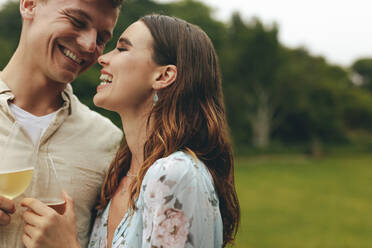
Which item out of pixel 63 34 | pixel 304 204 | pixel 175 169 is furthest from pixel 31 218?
pixel 304 204

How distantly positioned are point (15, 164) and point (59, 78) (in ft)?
2.53

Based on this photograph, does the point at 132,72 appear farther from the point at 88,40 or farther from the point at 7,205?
the point at 7,205

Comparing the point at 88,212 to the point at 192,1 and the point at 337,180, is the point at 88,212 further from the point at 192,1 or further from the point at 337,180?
the point at 192,1

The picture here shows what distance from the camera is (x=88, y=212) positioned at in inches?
114

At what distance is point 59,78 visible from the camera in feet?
9.38

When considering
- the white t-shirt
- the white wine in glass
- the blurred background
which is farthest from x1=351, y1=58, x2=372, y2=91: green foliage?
the white wine in glass

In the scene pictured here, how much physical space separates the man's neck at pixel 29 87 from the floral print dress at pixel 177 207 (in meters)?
1.15

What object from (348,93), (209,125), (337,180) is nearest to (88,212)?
(209,125)

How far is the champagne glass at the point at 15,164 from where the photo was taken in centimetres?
211

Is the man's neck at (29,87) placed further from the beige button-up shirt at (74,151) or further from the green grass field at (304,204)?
the green grass field at (304,204)

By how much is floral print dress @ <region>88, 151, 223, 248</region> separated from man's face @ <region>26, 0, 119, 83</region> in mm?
1137

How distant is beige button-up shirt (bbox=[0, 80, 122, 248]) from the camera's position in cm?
256

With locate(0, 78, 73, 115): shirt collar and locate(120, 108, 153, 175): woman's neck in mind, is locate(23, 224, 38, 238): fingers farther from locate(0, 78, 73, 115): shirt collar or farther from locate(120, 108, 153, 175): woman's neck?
locate(0, 78, 73, 115): shirt collar

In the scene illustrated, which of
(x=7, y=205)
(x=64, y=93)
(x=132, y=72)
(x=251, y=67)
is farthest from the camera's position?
(x=251, y=67)
